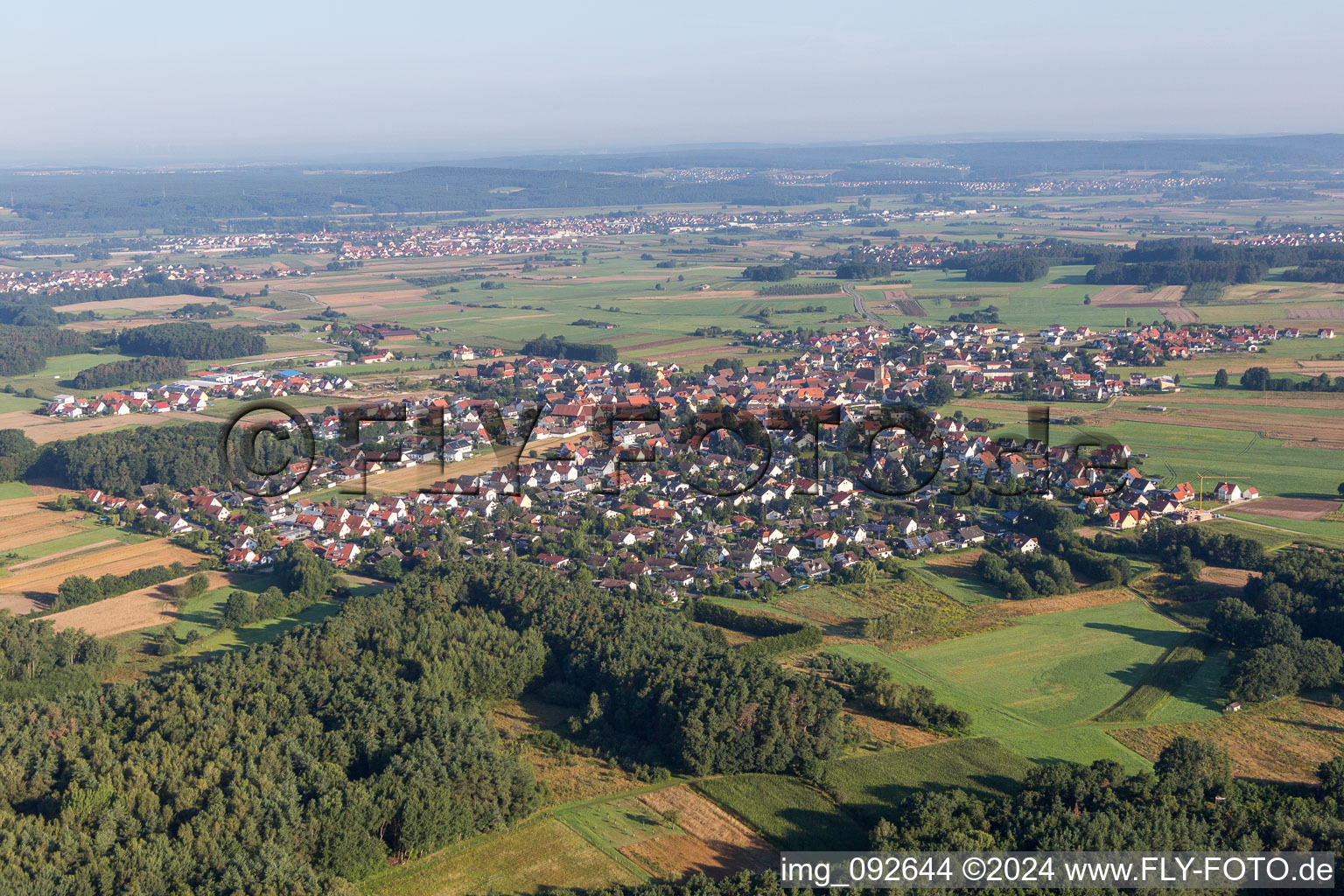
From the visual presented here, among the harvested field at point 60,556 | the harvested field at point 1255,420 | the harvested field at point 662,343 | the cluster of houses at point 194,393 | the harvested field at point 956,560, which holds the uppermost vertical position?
the harvested field at point 662,343

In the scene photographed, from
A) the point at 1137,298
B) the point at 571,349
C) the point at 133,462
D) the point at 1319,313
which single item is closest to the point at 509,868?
the point at 133,462

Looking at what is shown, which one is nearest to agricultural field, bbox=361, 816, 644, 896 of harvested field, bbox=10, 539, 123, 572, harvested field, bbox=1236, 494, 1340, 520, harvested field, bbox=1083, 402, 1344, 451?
harvested field, bbox=10, 539, 123, 572

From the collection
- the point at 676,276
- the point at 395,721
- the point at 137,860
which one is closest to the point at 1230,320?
the point at 676,276

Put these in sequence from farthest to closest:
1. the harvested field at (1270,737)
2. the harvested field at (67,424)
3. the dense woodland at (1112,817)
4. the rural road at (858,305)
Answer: the rural road at (858,305) < the harvested field at (67,424) < the harvested field at (1270,737) < the dense woodland at (1112,817)

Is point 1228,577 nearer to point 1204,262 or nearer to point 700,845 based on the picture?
point 700,845

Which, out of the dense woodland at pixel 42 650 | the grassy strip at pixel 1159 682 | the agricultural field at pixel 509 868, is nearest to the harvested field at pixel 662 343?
the dense woodland at pixel 42 650

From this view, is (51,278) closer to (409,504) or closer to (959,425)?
(409,504)

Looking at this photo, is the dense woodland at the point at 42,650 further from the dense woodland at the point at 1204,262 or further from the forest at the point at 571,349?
the dense woodland at the point at 1204,262
